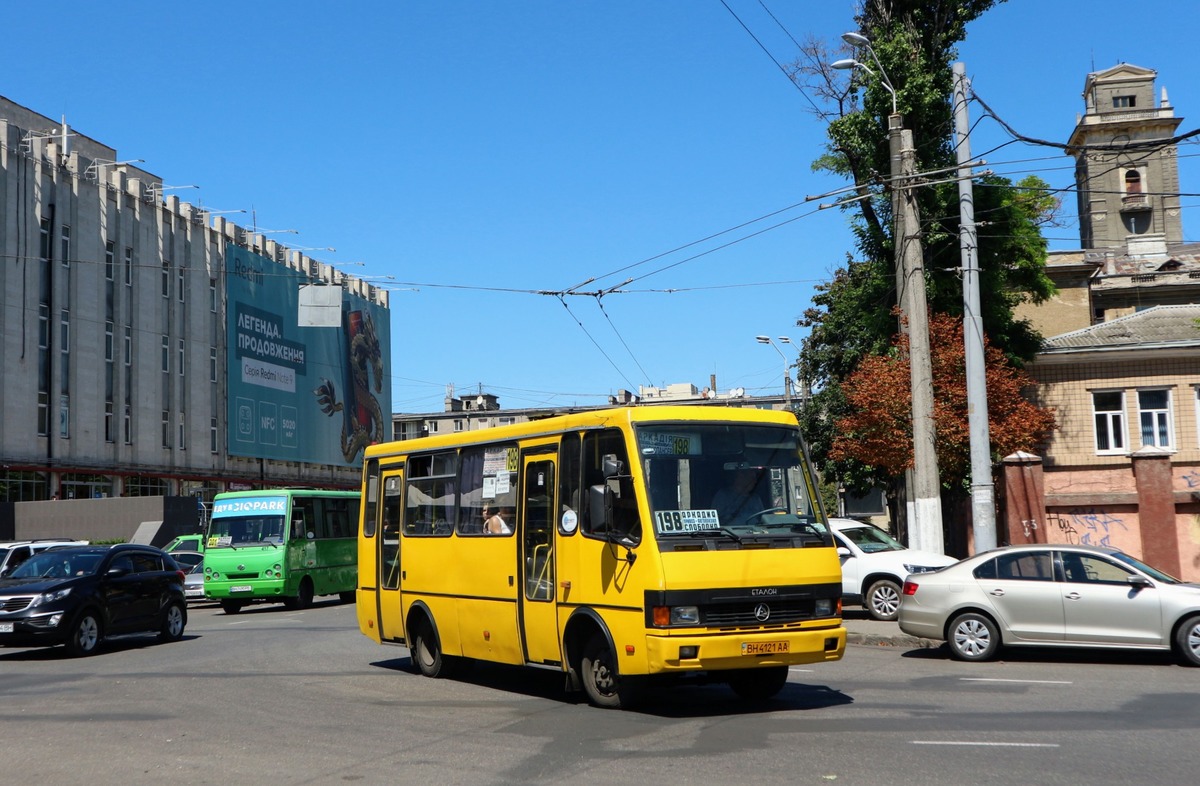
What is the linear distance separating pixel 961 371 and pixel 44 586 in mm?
18765

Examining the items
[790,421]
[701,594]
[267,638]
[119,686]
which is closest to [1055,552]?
[790,421]

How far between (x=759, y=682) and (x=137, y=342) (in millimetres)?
55270

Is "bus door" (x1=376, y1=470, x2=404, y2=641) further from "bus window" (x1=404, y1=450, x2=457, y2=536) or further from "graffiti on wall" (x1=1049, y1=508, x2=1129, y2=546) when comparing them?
"graffiti on wall" (x1=1049, y1=508, x2=1129, y2=546)

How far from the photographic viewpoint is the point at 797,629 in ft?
36.1

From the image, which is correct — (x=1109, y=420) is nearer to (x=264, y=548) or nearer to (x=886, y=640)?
(x=886, y=640)

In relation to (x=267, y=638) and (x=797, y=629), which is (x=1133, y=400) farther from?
(x=797, y=629)

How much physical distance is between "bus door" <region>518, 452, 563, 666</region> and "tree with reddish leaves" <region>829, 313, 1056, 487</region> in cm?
1353

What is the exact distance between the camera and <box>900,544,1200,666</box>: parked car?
14.9 metres

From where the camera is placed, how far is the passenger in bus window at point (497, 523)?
42.8 ft

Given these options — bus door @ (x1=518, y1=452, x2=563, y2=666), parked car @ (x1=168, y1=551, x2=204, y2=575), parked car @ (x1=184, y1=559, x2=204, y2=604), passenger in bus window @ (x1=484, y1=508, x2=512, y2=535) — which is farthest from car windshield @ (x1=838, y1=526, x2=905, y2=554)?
parked car @ (x1=168, y1=551, x2=204, y2=575)

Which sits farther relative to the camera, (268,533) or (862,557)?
(268,533)

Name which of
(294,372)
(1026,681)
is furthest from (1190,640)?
(294,372)

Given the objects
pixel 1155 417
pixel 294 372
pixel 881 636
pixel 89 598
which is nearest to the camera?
pixel 89 598

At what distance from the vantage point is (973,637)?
1579 cm
